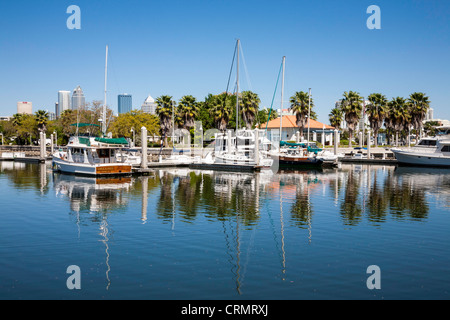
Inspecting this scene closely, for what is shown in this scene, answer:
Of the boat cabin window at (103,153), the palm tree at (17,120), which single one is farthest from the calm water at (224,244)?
the palm tree at (17,120)

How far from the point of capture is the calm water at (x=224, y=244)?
37.9 feet

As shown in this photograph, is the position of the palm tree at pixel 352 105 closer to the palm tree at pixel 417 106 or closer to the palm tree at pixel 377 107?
the palm tree at pixel 377 107

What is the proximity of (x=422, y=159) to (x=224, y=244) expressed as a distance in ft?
165

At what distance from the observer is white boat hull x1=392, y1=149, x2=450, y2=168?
56.4 m

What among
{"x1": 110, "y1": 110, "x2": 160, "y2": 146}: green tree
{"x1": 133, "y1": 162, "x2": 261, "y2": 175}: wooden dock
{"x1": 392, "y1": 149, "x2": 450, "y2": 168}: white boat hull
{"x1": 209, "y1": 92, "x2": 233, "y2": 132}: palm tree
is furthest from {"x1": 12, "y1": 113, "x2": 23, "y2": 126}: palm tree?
{"x1": 392, "y1": 149, "x2": 450, "y2": 168}: white boat hull

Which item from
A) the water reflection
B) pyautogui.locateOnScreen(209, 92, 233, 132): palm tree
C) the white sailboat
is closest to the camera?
the water reflection

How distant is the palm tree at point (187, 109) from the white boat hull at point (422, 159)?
35.2 metres

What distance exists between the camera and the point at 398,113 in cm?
7294

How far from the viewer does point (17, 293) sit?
11.0 metres

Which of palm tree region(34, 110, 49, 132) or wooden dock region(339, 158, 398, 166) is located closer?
wooden dock region(339, 158, 398, 166)

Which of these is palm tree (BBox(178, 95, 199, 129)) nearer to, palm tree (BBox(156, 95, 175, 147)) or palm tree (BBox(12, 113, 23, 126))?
palm tree (BBox(156, 95, 175, 147))

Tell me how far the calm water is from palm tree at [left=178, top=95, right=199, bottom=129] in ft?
147

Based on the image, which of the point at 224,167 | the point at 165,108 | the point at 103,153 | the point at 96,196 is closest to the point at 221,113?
the point at 165,108

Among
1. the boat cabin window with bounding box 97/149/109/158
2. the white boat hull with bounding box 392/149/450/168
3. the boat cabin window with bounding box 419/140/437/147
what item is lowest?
the white boat hull with bounding box 392/149/450/168
